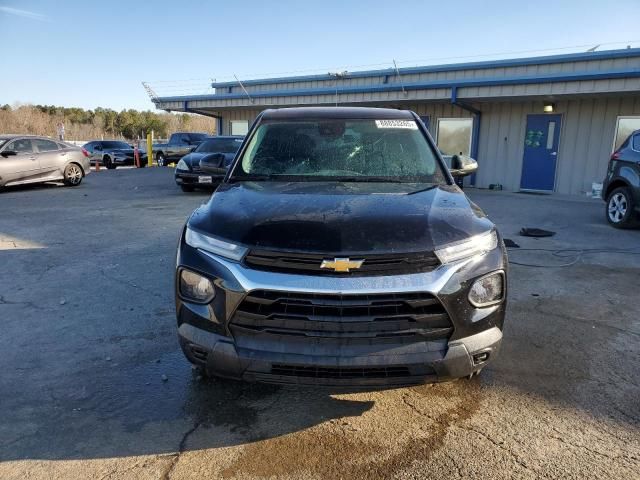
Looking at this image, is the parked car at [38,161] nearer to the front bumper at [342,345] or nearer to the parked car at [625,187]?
the front bumper at [342,345]

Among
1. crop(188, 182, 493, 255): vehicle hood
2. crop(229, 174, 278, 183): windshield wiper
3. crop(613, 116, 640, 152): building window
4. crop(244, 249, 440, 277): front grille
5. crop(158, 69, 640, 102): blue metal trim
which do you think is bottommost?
crop(244, 249, 440, 277): front grille

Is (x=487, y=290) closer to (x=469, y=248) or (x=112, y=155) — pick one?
(x=469, y=248)

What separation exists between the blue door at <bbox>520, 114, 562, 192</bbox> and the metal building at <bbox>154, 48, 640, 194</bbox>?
1.2 inches

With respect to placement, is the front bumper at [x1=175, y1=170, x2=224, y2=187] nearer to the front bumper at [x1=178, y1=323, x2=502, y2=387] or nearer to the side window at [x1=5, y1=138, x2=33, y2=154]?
the side window at [x1=5, y1=138, x2=33, y2=154]

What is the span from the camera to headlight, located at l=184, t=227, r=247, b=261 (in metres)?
2.33

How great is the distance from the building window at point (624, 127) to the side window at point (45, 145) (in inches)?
644

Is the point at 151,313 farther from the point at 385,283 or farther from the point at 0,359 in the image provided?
the point at 385,283

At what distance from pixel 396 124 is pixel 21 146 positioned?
495 inches

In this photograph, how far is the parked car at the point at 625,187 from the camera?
26.0 ft

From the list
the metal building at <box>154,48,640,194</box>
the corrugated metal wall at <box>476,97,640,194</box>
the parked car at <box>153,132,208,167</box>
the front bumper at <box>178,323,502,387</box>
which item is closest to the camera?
the front bumper at <box>178,323,502,387</box>

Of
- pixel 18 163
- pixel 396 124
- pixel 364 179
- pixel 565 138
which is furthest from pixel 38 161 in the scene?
pixel 565 138

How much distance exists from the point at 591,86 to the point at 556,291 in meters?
10.5

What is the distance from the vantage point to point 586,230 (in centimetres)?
838

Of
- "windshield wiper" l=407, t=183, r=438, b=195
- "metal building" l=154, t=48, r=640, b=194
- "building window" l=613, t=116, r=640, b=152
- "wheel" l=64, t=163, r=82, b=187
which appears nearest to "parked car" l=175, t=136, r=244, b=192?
"wheel" l=64, t=163, r=82, b=187
